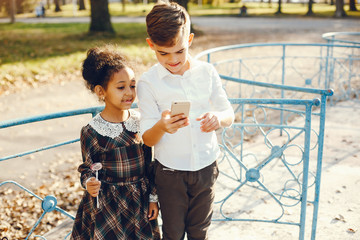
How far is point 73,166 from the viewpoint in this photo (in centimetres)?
573

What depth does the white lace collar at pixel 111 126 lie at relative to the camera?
7.47 ft

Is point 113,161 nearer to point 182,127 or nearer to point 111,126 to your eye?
point 111,126

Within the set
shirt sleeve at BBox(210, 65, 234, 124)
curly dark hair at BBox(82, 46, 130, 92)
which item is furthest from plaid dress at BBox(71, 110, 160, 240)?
shirt sleeve at BBox(210, 65, 234, 124)

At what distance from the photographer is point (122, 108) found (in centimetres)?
233

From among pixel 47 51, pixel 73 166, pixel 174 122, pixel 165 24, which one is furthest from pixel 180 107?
pixel 47 51

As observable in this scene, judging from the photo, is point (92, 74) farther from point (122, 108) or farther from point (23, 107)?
point (23, 107)

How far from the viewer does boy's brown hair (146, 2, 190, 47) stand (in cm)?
205

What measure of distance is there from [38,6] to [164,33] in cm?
3190

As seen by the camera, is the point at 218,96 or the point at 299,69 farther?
the point at 299,69

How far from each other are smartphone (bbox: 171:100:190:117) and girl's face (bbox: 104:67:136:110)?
1.55 ft

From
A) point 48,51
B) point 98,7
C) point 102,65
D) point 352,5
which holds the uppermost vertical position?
point 352,5

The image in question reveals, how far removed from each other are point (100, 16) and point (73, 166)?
11350 millimetres

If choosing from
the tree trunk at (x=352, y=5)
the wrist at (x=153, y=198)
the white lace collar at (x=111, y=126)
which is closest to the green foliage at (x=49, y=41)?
A: the white lace collar at (x=111, y=126)

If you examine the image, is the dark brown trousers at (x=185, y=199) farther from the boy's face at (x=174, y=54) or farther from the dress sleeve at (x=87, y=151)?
the boy's face at (x=174, y=54)
